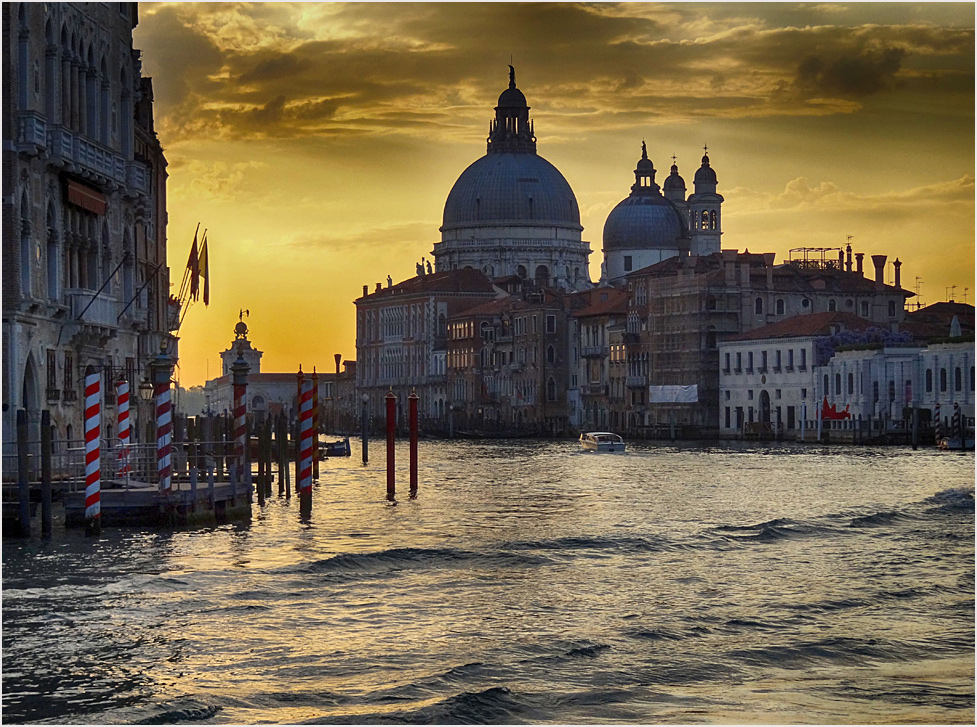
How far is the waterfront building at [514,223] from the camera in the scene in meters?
131

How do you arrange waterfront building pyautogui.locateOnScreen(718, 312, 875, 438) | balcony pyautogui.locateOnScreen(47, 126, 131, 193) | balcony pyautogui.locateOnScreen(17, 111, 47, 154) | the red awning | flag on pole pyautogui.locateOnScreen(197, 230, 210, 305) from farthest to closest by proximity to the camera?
waterfront building pyautogui.locateOnScreen(718, 312, 875, 438)
flag on pole pyautogui.locateOnScreen(197, 230, 210, 305)
the red awning
balcony pyautogui.locateOnScreen(47, 126, 131, 193)
balcony pyautogui.locateOnScreen(17, 111, 47, 154)

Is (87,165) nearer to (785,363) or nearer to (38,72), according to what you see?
(38,72)

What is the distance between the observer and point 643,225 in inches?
5002

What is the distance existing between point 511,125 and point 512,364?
3458 centimetres

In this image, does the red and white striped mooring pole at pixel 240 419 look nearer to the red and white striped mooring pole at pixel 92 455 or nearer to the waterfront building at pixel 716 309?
the red and white striped mooring pole at pixel 92 455

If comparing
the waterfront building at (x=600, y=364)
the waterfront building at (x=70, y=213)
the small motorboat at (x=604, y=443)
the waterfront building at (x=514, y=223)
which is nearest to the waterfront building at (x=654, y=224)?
the waterfront building at (x=514, y=223)

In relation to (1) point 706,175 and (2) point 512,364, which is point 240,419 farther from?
(1) point 706,175

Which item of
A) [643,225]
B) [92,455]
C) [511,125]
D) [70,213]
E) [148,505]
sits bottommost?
[148,505]

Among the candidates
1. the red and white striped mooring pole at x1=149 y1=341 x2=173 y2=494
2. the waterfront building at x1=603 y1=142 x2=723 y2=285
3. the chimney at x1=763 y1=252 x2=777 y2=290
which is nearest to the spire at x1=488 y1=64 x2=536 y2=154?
the waterfront building at x1=603 y1=142 x2=723 y2=285

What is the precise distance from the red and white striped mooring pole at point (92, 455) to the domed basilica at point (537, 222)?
10576 cm

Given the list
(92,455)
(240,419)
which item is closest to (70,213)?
(240,419)

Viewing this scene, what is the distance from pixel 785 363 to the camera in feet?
256

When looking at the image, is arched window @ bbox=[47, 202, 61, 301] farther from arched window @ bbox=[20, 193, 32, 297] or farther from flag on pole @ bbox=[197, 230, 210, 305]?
flag on pole @ bbox=[197, 230, 210, 305]

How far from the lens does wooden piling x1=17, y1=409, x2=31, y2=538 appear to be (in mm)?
20500
